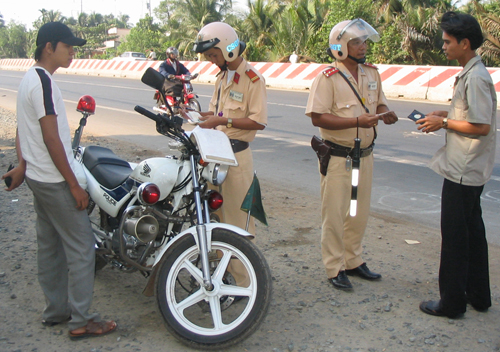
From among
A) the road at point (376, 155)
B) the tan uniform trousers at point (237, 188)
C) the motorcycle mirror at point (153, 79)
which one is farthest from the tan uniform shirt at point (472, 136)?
the road at point (376, 155)

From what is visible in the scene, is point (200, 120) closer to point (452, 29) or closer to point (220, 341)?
point (220, 341)

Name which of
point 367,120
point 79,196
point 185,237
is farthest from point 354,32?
point 79,196

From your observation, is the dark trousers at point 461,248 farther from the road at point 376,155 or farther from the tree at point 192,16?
the tree at point 192,16

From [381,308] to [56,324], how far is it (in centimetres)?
213

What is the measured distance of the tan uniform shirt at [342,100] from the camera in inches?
152

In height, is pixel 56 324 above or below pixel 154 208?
below

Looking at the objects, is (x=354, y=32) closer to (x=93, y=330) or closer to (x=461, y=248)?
(x=461, y=248)

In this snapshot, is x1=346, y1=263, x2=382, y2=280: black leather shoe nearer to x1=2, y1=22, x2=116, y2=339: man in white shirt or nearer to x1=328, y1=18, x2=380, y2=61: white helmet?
x1=328, y1=18, x2=380, y2=61: white helmet

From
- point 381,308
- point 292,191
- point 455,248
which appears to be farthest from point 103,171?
point 292,191

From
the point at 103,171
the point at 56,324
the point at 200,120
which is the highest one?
the point at 200,120

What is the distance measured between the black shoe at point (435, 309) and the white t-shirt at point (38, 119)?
245cm

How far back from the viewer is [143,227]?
10.7ft

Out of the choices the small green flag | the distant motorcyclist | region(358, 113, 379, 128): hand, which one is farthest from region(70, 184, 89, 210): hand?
the distant motorcyclist

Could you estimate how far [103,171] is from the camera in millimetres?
3691
